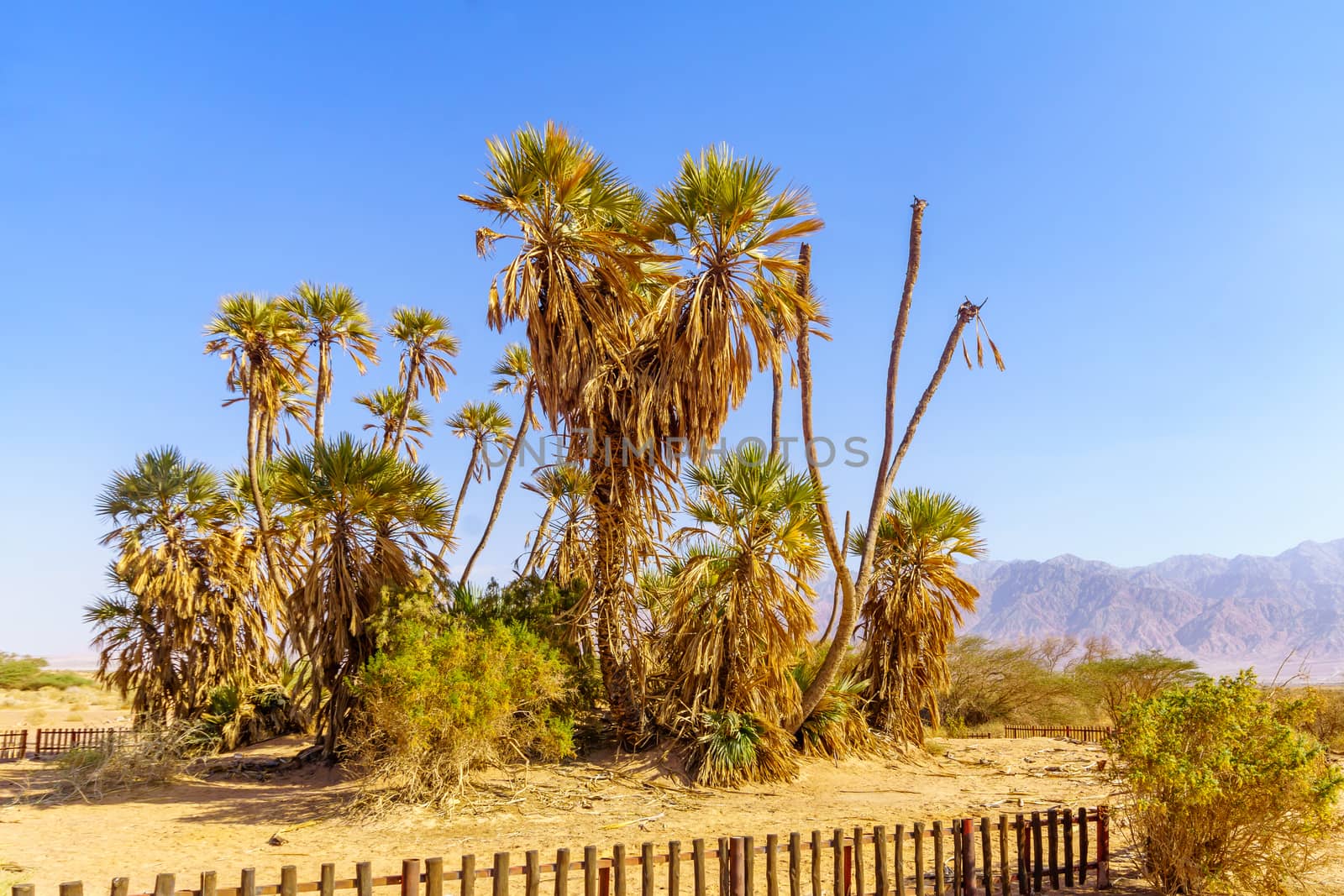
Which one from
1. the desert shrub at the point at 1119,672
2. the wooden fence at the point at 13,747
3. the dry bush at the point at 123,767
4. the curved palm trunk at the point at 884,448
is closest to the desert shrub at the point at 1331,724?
the desert shrub at the point at 1119,672

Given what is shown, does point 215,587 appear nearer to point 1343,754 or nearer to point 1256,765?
point 1256,765

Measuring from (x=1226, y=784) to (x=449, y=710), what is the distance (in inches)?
308

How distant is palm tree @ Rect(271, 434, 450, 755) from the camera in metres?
13.3

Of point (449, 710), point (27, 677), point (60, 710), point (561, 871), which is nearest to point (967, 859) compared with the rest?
point (561, 871)

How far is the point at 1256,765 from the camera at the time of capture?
23.7ft

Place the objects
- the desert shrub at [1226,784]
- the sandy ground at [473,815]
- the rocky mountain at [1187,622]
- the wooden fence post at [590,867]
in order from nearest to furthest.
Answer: the wooden fence post at [590,867] < the desert shrub at [1226,784] < the sandy ground at [473,815] < the rocky mountain at [1187,622]

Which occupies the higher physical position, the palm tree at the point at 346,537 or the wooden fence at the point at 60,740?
the palm tree at the point at 346,537

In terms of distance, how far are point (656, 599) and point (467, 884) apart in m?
8.53

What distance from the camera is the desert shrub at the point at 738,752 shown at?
40.9 ft

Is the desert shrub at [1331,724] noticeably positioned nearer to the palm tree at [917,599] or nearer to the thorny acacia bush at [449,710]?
the palm tree at [917,599]

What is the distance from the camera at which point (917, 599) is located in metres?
15.9

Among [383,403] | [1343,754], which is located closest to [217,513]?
[383,403]

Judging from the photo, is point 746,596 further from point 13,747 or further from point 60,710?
point 60,710

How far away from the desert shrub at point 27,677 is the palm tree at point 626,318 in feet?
126
